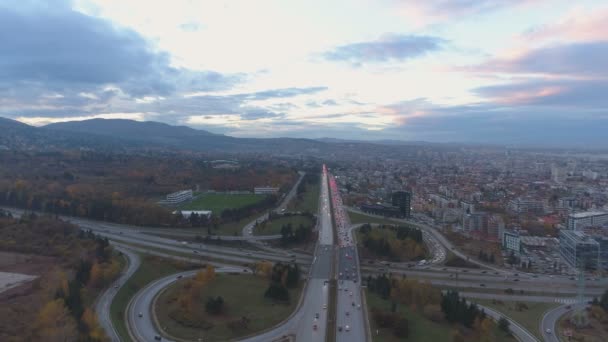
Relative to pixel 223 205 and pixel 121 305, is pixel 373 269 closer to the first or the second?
pixel 121 305

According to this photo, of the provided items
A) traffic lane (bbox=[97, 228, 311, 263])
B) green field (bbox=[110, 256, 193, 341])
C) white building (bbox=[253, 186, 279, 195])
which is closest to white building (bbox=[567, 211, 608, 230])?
traffic lane (bbox=[97, 228, 311, 263])

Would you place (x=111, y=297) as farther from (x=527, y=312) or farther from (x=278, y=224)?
(x=527, y=312)

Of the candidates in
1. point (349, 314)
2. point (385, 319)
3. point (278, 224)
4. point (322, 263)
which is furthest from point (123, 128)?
point (385, 319)

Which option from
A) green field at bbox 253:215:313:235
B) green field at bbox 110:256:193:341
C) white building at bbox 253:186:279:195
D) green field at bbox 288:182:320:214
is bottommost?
green field at bbox 110:256:193:341

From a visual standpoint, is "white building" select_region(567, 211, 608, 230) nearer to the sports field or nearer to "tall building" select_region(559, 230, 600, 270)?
"tall building" select_region(559, 230, 600, 270)

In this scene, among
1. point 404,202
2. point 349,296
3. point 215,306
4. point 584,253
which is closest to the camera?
point 215,306

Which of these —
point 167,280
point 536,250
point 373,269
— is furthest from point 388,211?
point 167,280
